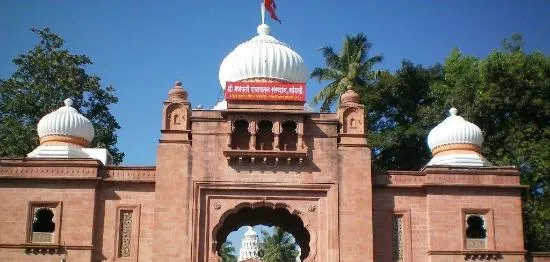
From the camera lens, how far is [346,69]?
1582 inches

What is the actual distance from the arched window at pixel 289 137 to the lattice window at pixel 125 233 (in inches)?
201

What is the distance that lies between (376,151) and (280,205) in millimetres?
14966

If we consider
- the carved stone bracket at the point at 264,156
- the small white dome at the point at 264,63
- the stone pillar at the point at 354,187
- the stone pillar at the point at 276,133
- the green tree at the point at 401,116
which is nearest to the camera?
the stone pillar at the point at 354,187

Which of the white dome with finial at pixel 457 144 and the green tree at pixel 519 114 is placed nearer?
the white dome with finial at pixel 457 144

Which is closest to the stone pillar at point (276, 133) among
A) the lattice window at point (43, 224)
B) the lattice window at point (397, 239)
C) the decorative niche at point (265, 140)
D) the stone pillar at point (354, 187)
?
the decorative niche at point (265, 140)

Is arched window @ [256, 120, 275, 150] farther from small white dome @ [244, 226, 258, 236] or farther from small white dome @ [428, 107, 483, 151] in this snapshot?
small white dome @ [244, 226, 258, 236]

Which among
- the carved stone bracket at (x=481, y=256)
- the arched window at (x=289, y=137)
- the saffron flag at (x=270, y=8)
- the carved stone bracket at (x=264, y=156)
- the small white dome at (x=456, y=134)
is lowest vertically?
the carved stone bracket at (x=481, y=256)

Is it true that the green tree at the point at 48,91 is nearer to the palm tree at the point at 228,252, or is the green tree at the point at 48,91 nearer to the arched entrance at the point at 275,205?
the arched entrance at the point at 275,205

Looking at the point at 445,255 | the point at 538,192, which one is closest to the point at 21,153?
the point at 445,255

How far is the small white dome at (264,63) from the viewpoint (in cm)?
2708

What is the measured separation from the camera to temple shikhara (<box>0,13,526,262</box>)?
23.5 m

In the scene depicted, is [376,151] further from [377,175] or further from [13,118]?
[13,118]

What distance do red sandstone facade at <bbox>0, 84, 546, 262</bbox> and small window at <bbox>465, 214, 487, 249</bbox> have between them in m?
0.12

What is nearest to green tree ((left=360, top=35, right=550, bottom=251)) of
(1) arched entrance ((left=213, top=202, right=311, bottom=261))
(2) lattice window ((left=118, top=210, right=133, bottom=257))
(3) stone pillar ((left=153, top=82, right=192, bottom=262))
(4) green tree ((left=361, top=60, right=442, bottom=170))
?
(4) green tree ((left=361, top=60, right=442, bottom=170))
